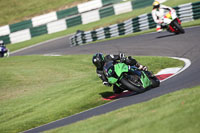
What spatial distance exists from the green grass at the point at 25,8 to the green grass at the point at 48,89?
2098 cm

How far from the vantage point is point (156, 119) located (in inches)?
230

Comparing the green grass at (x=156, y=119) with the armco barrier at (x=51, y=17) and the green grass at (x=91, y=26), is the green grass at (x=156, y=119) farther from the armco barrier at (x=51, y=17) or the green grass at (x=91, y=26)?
the armco barrier at (x=51, y=17)

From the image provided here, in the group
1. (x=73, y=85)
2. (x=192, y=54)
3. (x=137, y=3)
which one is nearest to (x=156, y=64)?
(x=192, y=54)

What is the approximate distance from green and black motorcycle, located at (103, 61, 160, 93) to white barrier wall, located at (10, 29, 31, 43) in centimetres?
2553

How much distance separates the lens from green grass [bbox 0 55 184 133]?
1027 centimetres

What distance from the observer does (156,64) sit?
13953mm

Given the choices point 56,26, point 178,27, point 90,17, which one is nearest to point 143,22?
point 178,27

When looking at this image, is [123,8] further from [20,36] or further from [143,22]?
[20,36]

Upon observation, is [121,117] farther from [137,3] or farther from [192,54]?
[137,3]

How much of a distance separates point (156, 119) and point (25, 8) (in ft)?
123

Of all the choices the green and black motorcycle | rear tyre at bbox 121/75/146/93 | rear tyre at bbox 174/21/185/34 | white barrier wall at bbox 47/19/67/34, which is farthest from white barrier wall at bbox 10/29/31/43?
rear tyre at bbox 121/75/146/93

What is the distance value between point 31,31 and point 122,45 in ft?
53.1

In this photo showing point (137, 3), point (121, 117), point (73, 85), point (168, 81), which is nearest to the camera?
point (121, 117)

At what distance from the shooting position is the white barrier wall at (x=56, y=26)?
1329 inches
